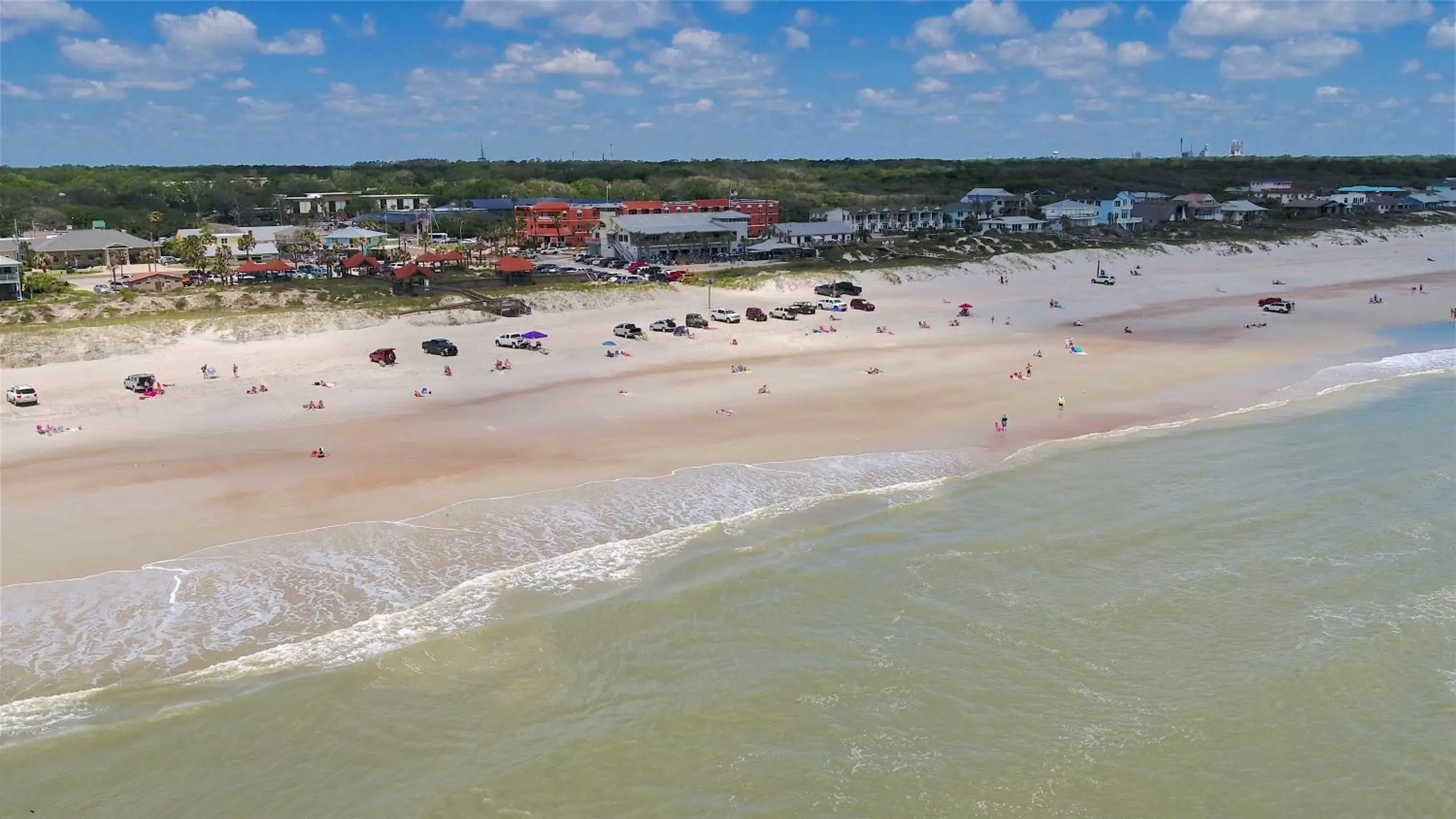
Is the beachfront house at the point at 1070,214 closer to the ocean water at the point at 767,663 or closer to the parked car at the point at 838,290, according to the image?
the parked car at the point at 838,290

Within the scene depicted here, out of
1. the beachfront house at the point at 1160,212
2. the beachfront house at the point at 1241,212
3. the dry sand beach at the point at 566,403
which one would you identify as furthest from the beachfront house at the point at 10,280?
the beachfront house at the point at 1241,212

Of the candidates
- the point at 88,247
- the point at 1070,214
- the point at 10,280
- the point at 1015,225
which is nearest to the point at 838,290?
the point at 1015,225

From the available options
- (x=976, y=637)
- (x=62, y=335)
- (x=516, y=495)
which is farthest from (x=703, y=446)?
(x=62, y=335)

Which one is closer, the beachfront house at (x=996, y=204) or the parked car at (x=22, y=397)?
the parked car at (x=22, y=397)

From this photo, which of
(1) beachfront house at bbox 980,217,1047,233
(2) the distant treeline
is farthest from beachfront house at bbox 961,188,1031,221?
(2) the distant treeline

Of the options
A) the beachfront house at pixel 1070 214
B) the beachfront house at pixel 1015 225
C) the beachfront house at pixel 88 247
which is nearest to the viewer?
the beachfront house at pixel 88 247

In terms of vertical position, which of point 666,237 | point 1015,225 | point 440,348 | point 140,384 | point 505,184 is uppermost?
point 505,184

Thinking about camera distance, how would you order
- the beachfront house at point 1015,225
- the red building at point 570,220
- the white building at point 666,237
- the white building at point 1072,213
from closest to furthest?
1. the white building at point 666,237
2. the red building at point 570,220
3. the beachfront house at point 1015,225
4. the white building at point 1072,213

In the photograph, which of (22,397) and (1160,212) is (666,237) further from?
(1160,212)
